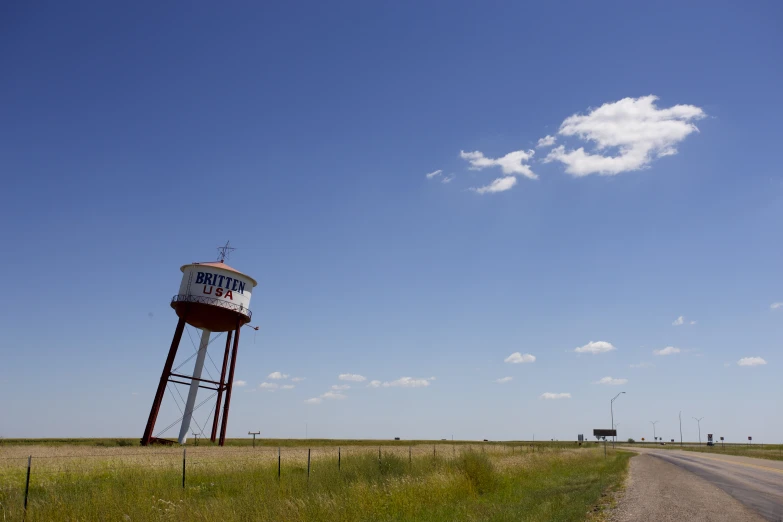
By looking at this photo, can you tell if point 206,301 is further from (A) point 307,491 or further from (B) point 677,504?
(B) point 677,504

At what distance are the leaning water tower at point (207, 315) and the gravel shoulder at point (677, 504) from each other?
3665cm

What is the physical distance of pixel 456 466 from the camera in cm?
2239

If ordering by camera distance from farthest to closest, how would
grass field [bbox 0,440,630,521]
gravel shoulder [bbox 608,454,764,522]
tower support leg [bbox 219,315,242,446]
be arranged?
tower support leg [bbox 219,315,242,446], gravel shoulder [bbox 608,454,764,522], grass field [bbox 0,440,630,521]

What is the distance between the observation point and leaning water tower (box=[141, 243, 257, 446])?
156 feet

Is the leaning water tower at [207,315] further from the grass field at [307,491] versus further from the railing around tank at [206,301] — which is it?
the grass field at [307,491]

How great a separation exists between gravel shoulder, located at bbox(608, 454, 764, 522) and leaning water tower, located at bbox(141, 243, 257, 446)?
120ft

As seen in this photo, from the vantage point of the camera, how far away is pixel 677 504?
16797mm

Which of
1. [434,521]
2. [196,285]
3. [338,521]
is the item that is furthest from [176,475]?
[196,285]

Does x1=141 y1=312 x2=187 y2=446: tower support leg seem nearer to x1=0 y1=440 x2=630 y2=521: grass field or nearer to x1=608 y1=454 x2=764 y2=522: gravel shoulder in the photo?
x1=0 y1=440 x2=630 y2=521: grass field

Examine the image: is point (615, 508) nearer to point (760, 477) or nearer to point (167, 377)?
point (760, 477)

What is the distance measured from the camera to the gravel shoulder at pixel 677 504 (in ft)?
47.1

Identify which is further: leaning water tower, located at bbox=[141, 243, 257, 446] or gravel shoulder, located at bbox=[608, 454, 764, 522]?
leaning water tower, located at bbox=[141, 243, 257, 446]

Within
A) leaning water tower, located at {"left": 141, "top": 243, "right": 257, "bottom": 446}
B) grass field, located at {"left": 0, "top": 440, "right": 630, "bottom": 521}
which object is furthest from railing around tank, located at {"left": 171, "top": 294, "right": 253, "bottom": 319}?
grass field, located at {"left": 0, "top": 440, "right": 630, "bottom": 521}

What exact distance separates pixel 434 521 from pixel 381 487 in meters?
4.71
